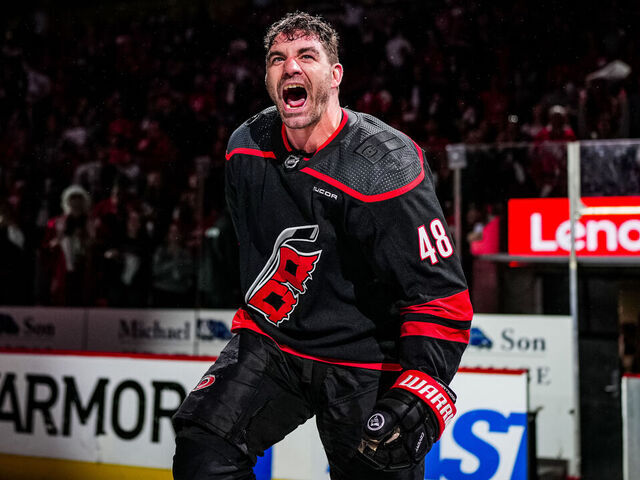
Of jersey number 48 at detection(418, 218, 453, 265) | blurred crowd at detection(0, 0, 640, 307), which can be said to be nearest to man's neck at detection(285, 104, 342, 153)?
jersey number 48 at detection(418, 218, 453, 265)

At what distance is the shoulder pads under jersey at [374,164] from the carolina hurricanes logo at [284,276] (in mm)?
138

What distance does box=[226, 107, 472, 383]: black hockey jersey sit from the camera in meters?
1.68

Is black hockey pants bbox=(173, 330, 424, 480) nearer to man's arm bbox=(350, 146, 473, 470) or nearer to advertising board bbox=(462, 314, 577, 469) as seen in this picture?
man's arm bbox=(350, 146, 473, 470)

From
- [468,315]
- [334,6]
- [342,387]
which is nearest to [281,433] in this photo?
[342,387]

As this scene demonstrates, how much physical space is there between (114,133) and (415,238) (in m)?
6.31

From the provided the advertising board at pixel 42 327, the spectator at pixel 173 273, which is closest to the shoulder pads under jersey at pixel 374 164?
the spectator at pixel 173 273

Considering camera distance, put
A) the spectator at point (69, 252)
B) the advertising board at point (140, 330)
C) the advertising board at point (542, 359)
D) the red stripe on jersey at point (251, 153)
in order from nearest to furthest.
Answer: the red stripe on jersey at point (251, 153) → the advertising board at point (542, 359) → the advertising board at point (140, 330) → the spectator at point (69, 252)

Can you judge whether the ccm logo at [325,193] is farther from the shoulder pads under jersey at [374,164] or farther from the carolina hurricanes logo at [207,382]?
the carolina hurricanes logo at [207,382]

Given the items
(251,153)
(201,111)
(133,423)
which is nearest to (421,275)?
(251,153)

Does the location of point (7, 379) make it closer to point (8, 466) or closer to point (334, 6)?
point (8, 466)

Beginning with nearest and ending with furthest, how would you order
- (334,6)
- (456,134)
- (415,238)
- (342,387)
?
(415,238), (342,387), (456,134), (334,6)

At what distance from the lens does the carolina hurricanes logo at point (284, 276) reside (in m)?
1.82

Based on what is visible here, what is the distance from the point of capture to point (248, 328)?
6.29ft

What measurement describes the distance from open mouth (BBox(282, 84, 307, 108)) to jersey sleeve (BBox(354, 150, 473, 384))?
10.7 inches
